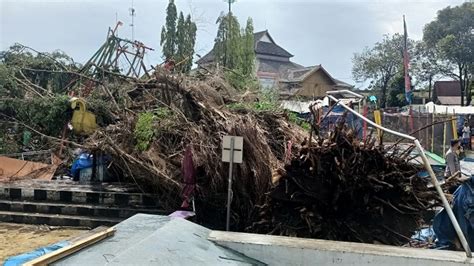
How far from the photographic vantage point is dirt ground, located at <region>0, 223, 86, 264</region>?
23.9ft

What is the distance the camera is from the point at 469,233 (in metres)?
5.31

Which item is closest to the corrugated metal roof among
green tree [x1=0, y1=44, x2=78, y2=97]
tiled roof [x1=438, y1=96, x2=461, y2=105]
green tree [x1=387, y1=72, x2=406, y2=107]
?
tiled roof [x1=438, y1=96, x2=461, y2=105]

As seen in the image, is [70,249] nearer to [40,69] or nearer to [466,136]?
[40,69]

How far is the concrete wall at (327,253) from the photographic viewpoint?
3.94 m

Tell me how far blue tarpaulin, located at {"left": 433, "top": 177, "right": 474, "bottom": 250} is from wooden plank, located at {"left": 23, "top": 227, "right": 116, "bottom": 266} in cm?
385

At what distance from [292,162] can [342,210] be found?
35.9 inches

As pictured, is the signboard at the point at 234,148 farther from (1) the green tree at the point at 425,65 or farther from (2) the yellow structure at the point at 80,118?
(1) the green tree at the point at 425,65

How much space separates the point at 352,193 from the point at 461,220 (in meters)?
1.30

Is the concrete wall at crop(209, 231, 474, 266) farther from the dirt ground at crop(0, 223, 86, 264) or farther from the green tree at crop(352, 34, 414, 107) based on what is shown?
the green tree at crop(352, 34, 414, 107)

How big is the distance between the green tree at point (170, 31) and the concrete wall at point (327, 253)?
→ 2529 cm

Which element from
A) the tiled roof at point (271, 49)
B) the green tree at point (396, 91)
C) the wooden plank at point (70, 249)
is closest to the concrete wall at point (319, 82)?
the green tree at point (396, 91)

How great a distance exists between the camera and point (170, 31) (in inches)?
1141

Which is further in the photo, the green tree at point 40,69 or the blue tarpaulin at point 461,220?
the green tree at point 40,69

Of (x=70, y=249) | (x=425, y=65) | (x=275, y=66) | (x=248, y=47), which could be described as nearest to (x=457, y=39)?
(x=425, y=65)
